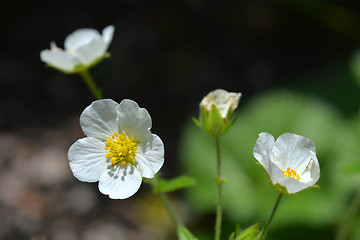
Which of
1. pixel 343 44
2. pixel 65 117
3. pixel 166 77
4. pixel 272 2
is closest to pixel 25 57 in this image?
pixel 65 117

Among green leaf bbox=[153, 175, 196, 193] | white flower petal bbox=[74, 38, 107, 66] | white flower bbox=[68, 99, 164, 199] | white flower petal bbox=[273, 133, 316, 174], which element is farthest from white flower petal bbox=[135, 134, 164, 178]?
white flower petal bbox=[74, 38, 107, 66]

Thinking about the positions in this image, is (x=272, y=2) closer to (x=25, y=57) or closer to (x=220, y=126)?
(x=25, y=57)

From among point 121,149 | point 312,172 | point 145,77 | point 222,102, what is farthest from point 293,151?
point 145,77

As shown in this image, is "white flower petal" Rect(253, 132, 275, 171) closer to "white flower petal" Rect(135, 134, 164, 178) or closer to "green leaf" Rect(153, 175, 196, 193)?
"white flower petal" Rect(135, 134, 164, 178)

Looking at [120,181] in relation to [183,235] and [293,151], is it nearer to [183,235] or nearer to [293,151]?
[183,235]

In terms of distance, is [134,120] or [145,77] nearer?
[134,120]

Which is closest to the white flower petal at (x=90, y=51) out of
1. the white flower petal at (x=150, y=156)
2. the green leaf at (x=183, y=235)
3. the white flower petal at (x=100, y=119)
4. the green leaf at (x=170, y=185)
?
the white flower petal at (x=100, y=119)

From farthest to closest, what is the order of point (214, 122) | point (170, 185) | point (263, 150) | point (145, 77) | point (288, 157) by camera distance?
point (145, 77) < point (170, 185) < point (214, 122) < point (288, 157) < point (263, 150)
